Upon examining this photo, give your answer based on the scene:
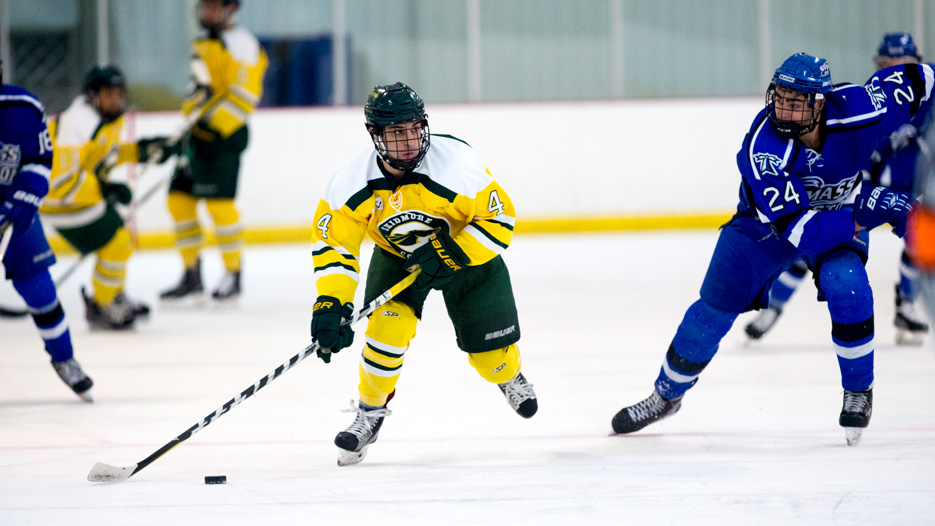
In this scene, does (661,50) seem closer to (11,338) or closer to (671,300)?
(671,300)

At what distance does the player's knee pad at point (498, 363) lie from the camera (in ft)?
9.61

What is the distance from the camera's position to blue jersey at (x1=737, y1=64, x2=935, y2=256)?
2729 mm

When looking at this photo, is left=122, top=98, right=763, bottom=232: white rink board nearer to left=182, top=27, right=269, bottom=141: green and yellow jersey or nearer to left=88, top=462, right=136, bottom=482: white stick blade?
left=182, top=27, right=269, bottom=141: green and yellow jersey

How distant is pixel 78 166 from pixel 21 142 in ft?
5.72

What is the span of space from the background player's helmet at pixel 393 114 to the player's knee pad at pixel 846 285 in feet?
3.38

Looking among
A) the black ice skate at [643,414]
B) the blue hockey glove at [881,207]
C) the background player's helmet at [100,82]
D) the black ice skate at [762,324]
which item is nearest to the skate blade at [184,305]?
the background player's helmet at [100,82]

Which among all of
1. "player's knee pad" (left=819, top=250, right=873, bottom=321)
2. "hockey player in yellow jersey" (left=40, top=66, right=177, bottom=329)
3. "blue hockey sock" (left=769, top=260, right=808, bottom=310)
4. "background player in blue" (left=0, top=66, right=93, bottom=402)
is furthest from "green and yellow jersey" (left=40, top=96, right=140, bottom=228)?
"player's knee pad" (left=819, top=250, right=873, bottom=321)

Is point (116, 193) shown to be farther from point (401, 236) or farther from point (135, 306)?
point (401, 236)

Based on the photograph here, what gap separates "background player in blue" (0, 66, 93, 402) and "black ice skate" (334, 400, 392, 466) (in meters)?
1.23

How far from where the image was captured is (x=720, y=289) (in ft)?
9.59

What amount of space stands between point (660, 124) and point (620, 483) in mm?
6052

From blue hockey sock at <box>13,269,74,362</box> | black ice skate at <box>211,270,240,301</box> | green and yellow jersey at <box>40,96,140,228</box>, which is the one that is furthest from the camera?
black ice skate at <box>211,270,240,301</box>

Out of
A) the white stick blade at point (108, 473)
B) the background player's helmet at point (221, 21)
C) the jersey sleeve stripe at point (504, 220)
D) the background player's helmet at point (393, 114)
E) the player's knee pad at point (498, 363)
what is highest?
the background player's helmet at point (221, 21)

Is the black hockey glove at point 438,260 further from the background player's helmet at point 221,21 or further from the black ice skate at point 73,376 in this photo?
the background player's helmet at point 221,21
